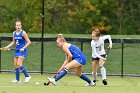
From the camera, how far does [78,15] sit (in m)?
46.3

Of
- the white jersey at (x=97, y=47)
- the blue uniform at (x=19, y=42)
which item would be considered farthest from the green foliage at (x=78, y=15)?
the blue uniform at (x=19, y=42)

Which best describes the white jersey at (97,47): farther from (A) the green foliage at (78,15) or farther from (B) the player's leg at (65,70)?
(A) the green foliage at (78,15)

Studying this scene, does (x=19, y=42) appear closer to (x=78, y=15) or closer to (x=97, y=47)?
(x=97, y=47)

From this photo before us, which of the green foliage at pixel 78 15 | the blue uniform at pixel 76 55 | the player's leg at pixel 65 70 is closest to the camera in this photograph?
the player's leg at pixel 65 70

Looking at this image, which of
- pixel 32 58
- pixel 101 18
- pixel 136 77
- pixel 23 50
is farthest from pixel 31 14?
pixel 23 50

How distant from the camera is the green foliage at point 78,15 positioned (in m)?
45.2

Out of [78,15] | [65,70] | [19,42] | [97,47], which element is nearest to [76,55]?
[65,70]

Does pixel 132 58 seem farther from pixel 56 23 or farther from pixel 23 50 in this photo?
pixel 56 23

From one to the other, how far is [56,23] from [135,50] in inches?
747

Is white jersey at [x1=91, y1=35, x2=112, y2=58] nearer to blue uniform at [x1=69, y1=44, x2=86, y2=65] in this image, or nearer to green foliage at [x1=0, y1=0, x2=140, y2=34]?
blue uniform at [x1=69, y1=44, x2=86, y2=65]

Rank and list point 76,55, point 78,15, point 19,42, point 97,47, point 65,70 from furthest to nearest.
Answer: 1. point 78,15
2. point 97,47
3. point 19,42
4. point 76,55
5. point 65,70

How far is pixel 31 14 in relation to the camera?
44.8 metres

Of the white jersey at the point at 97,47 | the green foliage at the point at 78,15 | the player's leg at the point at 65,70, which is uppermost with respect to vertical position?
the white jersey at the point at 97,47

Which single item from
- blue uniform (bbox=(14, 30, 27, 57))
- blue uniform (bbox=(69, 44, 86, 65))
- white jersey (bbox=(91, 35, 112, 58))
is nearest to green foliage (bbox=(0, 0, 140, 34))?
white jersey (bbox=(91, 35, 112, 58))
